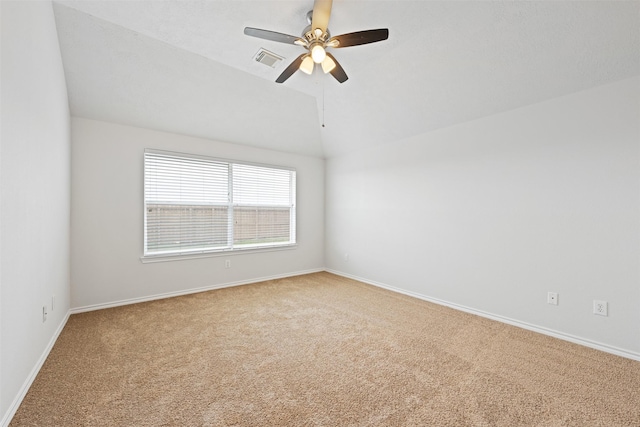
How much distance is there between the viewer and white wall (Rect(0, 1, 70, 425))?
1.46 m

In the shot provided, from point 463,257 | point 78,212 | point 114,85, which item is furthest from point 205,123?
point 463,257

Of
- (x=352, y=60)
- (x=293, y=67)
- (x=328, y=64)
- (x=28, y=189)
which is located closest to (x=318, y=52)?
(x=328, y=64)

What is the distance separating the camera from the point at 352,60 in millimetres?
2992

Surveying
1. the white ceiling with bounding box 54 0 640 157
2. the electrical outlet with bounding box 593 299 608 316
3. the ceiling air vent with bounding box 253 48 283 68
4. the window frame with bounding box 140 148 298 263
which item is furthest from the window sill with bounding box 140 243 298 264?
the electrical outlet with bounding box 593 299 608 316

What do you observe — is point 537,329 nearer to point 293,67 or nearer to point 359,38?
point 359,38

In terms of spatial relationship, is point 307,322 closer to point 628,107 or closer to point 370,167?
point 370,167

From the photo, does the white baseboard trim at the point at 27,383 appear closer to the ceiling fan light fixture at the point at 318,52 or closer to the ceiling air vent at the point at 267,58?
the ceiling fan light fixture at the point at 318,52

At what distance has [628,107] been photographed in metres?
2.30

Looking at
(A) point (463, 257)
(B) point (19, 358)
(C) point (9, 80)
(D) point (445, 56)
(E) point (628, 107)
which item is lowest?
(B) point (19, 358)

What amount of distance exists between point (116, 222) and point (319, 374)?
315 centimetres

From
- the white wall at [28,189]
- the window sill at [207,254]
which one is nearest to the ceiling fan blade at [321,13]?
the white wall at [28,189]

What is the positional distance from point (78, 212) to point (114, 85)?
154 centimetres

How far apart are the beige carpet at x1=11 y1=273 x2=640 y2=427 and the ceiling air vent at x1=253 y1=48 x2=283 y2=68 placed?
2.90 meters

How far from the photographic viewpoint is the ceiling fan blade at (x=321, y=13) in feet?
6.36
